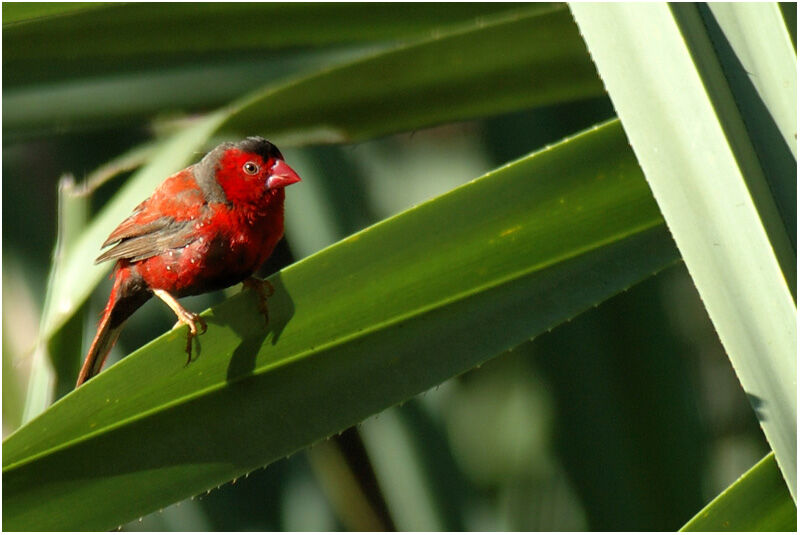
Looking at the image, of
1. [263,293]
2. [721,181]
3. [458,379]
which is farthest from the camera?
[458,379]

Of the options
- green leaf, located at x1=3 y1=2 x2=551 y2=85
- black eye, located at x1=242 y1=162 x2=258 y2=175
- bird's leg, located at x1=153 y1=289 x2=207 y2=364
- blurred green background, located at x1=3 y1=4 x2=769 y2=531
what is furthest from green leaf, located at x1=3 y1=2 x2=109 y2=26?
bird's leg, located at x1=153 y1=289 x2=207 y2=364

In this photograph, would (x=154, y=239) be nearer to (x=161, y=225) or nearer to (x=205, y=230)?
(x=161, y=225)

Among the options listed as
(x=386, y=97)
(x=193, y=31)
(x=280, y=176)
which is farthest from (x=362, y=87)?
(x=193, y=31)

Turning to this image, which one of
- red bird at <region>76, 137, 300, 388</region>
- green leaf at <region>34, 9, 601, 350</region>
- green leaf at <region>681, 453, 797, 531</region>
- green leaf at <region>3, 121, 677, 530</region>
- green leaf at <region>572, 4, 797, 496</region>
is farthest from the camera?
red bird at <region>76, 137, 300, 388</region>

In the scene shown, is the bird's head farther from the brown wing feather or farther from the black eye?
the brown wing feather

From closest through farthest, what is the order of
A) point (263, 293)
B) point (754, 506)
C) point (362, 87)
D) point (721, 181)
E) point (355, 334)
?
1. point (721, 181)
2. point (754, 506)
3. point (355, 334)
4. point (263, 293)
5. point (362, 87)

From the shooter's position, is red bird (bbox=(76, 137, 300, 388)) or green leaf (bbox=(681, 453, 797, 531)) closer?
green leaf (bbox=(681, 453, 797, 531))

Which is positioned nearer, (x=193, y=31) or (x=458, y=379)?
(x=193, y=31)
